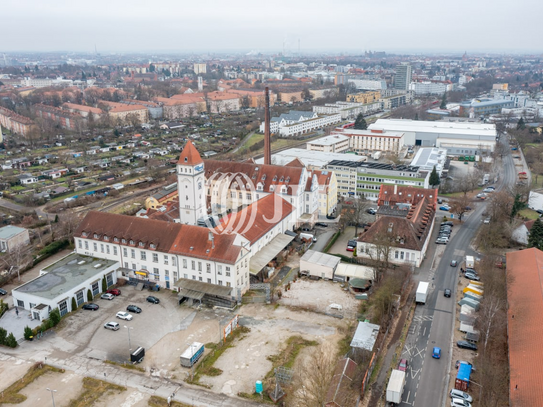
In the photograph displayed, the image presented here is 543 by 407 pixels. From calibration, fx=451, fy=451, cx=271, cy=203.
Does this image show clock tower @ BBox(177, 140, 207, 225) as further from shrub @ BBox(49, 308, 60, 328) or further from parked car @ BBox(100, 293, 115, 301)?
shrub @ BBox(49, 308, 60, 328)

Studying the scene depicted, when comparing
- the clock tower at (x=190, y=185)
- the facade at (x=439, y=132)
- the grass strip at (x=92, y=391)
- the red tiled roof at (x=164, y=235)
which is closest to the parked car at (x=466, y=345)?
the red tiled roof at (x=164, y=235)

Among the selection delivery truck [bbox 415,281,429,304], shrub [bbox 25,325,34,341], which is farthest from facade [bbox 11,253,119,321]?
delivery truck [bbox 415,281,429,304]

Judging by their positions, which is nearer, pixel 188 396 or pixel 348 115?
pixel 188 396

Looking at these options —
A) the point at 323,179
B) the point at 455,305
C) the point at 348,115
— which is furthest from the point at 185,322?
the point at 348,115

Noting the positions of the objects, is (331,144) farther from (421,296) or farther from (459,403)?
(459,403)

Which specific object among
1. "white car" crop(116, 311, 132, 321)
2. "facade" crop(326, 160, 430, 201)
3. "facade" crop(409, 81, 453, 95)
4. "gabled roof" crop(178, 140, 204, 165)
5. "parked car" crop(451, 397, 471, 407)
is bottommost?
"parked car" crop(451, 397, 471, 407)

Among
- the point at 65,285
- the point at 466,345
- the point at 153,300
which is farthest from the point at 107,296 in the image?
the point at 466,345

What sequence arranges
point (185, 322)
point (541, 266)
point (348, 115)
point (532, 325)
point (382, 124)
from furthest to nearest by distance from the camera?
1. point (348, 115)
2. point (382, 124)
3. point (541, 266)
4. point (185, 322)
5. point (532, 325)

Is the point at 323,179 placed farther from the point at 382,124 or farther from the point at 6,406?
the point at 382,124
